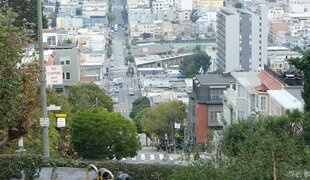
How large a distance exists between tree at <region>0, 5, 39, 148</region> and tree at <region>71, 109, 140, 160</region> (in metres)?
8.66

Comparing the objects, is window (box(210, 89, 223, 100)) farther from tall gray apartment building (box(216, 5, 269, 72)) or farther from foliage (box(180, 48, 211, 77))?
foliage (box(180, 48, 211, 77))

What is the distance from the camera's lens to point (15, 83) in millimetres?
11219

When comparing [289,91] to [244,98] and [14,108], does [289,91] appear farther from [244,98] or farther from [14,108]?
[14,108]

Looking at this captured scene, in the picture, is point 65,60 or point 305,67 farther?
point 65,60

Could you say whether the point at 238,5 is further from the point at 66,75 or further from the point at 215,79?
the point at 66,75

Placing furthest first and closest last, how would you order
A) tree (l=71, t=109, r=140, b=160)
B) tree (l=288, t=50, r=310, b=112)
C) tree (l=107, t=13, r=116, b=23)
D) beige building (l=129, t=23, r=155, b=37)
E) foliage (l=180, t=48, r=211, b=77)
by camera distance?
1. tree (l=107, t=13, r=116, b=23)
2. beige building (l=129, t=23, r=155, b=37)
3. foliage (l=180, t=48, r=211, b=77)
4. tree (l=71, t=109, r=140, b=160)
5. tree (l=288, t=50, r=310, b=112)

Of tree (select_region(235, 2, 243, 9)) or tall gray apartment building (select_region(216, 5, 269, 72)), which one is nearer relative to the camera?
tall gray apartment building (select_region(216, 5, 269, 72))

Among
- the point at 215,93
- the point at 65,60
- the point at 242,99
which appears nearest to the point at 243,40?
the point at 215,93

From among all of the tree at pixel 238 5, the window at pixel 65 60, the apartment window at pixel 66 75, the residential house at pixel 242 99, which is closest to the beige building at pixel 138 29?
the tree at pixel 238 5

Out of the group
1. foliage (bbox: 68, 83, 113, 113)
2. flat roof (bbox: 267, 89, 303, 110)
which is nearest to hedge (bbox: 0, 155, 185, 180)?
flat roof (bbox: 267, 89, 303, 110)

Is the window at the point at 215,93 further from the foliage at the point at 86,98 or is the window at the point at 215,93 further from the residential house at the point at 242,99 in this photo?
the foliage at the point at 86,98

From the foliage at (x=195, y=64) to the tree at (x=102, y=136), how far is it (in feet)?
276

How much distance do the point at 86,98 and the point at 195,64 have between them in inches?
3063

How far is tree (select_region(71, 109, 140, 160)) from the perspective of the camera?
837 inches
